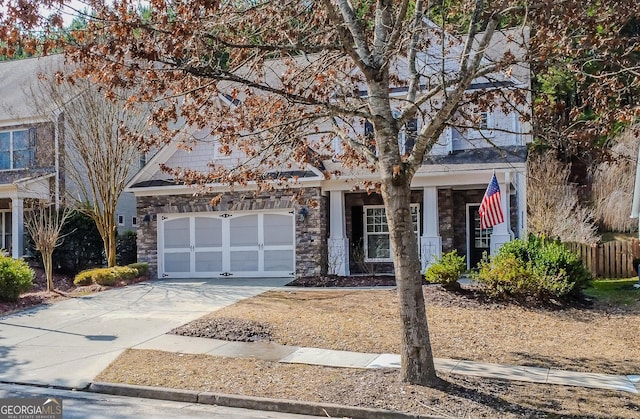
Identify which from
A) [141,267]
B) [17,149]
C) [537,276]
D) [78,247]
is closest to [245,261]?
[141,267]

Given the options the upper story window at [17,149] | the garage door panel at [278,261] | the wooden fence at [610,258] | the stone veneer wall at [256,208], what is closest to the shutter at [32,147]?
the upper story window at [17,149]

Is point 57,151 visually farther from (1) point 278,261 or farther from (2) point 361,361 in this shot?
(2) point 361,361

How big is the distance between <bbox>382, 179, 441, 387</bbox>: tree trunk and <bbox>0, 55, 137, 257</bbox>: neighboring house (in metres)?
16.7

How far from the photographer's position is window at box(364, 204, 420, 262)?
19.2 m

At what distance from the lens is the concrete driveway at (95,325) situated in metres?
8.55

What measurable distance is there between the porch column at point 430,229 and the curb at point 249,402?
10.8m

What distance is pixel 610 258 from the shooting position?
A: 1873 centimetres

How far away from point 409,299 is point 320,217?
10.5 metres

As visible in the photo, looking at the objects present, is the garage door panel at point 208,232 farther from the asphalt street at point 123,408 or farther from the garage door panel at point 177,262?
the asphalt street at point 123,408

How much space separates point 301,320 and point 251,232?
752 centimetres

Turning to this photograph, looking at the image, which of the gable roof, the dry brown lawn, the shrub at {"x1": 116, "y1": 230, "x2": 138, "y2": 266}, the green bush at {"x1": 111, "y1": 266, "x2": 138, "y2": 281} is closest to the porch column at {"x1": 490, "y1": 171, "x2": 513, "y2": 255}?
the dry brown lawn

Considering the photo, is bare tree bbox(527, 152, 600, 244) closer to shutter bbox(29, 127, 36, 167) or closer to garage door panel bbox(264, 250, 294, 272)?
garage door panel bbox(264, 250, 294, 272)

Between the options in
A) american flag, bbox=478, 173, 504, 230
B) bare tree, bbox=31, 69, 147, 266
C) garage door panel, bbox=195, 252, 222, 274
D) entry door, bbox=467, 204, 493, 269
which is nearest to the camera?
american flag, bbox=478, 173, 504, 230

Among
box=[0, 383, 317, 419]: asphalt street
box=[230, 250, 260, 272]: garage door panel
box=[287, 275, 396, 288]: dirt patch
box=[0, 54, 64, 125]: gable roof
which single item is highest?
box=[0, 54, 64, 125]: gable roof
